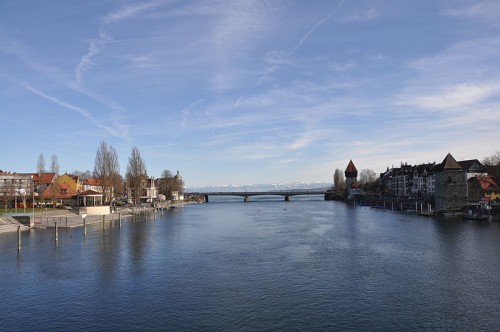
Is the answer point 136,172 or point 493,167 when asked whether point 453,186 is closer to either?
point 493,167

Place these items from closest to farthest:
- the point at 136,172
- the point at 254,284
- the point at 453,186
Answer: the point at 254,284 → the point at 453,186 → the point at 136,172

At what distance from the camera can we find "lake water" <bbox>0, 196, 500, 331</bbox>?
2330cm

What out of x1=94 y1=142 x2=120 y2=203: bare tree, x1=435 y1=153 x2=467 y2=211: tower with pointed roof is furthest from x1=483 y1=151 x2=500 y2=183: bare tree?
x1=94 y1=142 x2=120 y2=203: bare tree

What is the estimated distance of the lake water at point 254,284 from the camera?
23.3 m

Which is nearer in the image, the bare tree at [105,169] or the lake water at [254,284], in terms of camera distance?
the lake water at [254,284]

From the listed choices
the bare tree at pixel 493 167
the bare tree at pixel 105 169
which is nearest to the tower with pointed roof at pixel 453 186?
the bare tree at pixel 493 167

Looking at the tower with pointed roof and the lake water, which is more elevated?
the tower with pointed roof

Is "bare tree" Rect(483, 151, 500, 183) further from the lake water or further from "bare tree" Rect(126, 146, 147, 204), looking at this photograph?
"bare tree" Rect(126, 146, 147, 204)

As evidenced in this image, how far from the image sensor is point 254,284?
100 feet

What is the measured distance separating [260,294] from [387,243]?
91.9ft

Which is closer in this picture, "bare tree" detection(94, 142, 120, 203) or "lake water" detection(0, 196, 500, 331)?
"lake water" detection(0, 196, 500, 331)

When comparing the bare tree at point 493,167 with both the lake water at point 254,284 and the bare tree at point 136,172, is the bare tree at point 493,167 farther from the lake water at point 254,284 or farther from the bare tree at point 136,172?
the bare tree at point 136,172

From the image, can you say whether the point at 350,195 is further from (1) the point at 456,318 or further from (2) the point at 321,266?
(1) the point at 456,318

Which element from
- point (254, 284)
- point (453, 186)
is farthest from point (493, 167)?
point (254, 284)
